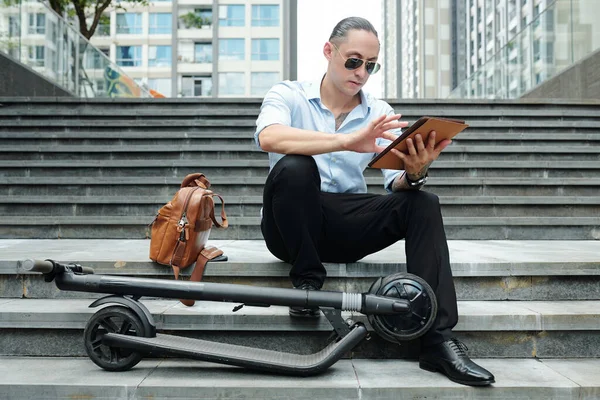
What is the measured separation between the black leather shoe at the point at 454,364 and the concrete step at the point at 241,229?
2.52 meters

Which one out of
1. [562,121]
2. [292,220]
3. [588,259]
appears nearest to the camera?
[292,220]

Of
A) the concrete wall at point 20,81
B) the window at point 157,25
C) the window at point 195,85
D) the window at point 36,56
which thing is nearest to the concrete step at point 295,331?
the concrete wall at point 20,81

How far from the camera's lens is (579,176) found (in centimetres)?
563

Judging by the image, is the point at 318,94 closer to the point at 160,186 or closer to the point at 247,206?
the point at 247,206

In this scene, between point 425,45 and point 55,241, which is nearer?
point 55,241

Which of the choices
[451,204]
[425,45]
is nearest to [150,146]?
[451,204]

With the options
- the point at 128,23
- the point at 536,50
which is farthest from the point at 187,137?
the point at 128,23

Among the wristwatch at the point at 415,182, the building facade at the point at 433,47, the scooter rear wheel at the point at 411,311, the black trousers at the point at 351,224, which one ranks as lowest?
the scooter rear wheel at the point at 411,311

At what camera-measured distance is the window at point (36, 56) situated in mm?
9100

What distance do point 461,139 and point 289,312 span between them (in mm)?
4525

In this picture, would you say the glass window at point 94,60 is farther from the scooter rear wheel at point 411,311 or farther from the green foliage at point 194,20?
the green foliage at point 194,20

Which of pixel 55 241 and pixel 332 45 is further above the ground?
pixel 332 45

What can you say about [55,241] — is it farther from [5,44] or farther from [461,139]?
[5,44]

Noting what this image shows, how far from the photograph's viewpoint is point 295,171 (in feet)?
7.14
